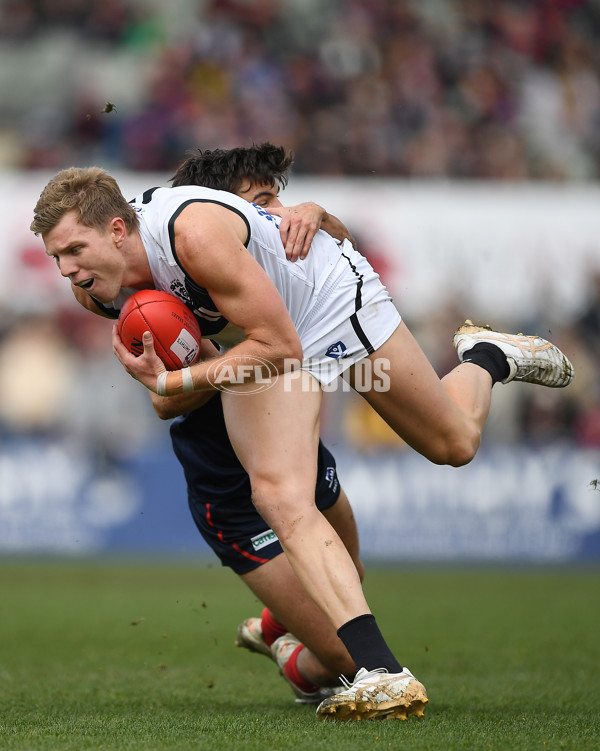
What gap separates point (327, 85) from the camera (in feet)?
49.0

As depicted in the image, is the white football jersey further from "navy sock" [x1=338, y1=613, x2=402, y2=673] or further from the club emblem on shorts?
"navy sock" [x1=338, y1=613, x2=402, y2=673]

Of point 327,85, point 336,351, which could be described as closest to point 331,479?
point 336,351

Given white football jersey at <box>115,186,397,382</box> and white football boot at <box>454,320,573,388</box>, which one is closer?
white football jersey at <box>115,186,397,382</box>

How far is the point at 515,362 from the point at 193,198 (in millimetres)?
1940

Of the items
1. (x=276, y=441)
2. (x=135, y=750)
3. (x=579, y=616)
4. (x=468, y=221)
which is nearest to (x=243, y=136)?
(x=468, y=221)

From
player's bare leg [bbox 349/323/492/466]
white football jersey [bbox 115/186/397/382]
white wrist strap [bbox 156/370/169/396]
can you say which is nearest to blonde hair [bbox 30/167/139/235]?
white football jersey [bbox 115/186/397/382]

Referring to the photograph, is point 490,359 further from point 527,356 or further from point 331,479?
point 331,479

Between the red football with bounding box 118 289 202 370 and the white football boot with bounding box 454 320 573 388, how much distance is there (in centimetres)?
158

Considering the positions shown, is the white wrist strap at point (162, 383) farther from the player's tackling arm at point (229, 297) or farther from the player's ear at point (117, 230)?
the player's ear at point (117, 230)

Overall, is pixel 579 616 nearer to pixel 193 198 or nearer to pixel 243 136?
pixel 193 198

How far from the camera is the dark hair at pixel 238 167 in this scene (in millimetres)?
5031

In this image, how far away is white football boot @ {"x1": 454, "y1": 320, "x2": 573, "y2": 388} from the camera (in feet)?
17.1

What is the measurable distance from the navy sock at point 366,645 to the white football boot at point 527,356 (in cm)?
169

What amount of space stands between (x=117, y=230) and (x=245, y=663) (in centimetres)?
321
